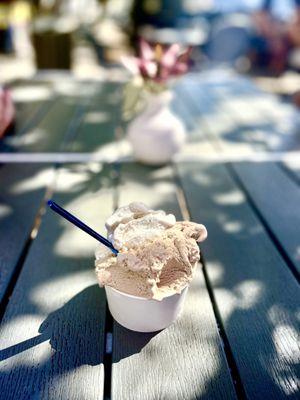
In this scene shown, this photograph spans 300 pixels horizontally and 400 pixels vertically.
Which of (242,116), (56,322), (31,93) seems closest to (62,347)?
(56,322)

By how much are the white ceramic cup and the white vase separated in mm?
837

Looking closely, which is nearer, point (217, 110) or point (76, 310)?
point (76, 310)

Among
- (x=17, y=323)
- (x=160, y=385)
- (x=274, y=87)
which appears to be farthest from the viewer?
(x=274, y=87)

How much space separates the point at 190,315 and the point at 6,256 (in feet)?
1.72

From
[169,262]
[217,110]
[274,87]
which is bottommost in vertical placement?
[274,87]

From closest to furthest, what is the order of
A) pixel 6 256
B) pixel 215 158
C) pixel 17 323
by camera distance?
pixel 17 323, pixel 6 256, pixel 215 158

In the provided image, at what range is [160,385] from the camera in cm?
72

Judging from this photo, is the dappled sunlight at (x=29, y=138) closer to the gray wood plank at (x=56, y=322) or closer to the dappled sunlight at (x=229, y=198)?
the gray wood plank at (x=56, y=322)

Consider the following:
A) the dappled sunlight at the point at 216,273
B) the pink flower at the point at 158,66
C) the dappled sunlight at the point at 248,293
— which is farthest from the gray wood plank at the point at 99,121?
the dappled sunlight at the point at 248,293

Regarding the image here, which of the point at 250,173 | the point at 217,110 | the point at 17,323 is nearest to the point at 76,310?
the point at 17,323

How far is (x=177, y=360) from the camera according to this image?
77 cm

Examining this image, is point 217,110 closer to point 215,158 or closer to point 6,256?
point 215,158

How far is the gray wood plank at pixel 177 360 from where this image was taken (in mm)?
714

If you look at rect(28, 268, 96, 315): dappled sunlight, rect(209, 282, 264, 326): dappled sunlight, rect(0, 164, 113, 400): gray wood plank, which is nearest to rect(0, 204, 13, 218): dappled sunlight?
rect(0, 164, 113, 400): gray wood plank
